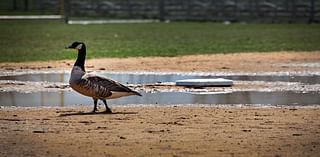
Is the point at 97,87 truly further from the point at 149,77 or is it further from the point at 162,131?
the point at 149,77

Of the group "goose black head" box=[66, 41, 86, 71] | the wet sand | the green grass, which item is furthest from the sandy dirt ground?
the green grass

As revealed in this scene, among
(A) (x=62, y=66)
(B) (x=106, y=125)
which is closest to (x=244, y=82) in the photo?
(A) (x=62, y=66)

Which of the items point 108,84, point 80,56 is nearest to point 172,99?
point 80,56

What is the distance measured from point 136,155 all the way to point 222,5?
174 ft

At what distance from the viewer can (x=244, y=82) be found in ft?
60.8

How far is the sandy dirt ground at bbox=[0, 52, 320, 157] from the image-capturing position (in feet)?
31.8

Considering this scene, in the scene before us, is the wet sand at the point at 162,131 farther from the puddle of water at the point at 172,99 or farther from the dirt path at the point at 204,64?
the dirt path at the point at 204,64

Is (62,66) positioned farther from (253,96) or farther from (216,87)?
(253,96)

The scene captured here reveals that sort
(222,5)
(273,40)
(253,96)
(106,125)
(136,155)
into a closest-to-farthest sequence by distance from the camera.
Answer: (136,155) < (106,125) < (253,96) < (273,40) < (222,5)

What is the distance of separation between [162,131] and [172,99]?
4200 millimetres

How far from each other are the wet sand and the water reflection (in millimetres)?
877

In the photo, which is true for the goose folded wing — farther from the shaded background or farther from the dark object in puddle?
the shaded background

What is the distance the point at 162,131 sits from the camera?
36.4 feet

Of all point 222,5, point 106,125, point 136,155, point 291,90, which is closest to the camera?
point 136,155
